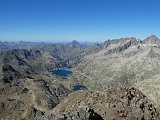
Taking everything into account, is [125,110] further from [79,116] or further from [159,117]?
[79,116]

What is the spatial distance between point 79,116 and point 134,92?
44.2m

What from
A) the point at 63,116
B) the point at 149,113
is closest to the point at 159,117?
the point at 149,113

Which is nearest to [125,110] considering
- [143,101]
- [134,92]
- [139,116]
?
[139,116]

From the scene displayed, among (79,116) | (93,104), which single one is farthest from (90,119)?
(93,104)

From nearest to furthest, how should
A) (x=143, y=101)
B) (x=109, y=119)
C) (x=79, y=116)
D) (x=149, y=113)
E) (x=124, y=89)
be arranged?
(x=79, y=116) → (x=109, y=119) → (x=149, y=113) → (x=143, y=101) → (x=124, y=89)

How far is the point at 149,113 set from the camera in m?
86.1

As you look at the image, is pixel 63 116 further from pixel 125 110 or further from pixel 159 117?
pixel 159 117

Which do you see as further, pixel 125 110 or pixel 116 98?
pixel 116 98

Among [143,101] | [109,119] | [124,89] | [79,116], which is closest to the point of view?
[79,116]

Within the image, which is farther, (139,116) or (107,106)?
(107,106)

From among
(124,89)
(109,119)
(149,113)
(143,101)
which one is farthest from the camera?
(124,89)

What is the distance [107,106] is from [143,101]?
42.2ft

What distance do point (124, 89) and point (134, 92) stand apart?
4920 mm

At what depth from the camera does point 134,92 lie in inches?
4277
